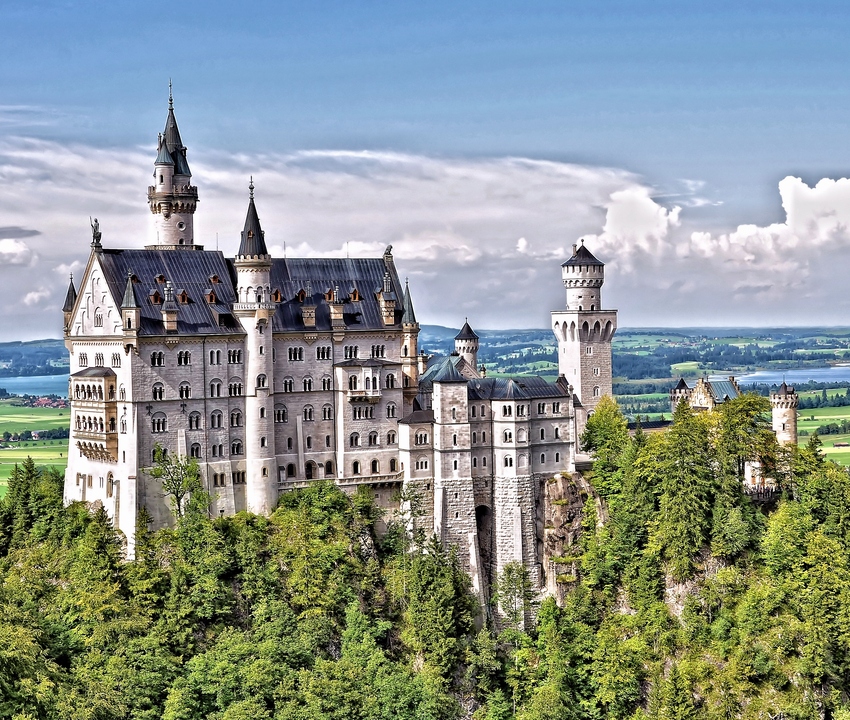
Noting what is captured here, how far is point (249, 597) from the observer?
322ft

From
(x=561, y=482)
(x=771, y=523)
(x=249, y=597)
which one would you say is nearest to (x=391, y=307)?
(x=561, y=482)

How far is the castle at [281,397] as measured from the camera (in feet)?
331

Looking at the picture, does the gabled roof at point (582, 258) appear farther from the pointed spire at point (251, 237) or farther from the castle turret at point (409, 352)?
the pointed spire at point (251, 237)

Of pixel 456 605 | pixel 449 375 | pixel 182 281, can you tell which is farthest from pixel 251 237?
pixel 456 605

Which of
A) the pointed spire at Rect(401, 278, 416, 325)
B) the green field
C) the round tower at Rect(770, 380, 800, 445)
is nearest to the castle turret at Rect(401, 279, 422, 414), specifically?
the pointed spire at Rect(401, 278, 416, 325)

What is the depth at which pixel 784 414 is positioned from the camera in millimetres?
119188

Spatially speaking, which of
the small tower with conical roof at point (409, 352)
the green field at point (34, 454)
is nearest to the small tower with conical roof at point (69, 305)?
the small tower with conical roof at point (409, 352)

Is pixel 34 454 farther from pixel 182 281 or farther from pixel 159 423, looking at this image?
pixel 159 423

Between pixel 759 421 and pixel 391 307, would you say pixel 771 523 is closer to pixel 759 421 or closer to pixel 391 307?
pixel 759 421

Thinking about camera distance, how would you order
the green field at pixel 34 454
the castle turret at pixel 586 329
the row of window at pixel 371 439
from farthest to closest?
the green field at pixel 34 454
the castle turret at pixel 586 329
the row of window at pixel 371 439

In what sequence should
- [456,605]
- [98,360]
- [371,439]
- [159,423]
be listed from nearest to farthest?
[159,423]
[98,360]
[456,605]
[371,439]

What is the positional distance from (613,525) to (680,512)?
6997 mm

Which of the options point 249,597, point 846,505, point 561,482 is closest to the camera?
point 249,597

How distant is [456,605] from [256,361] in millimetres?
24822
